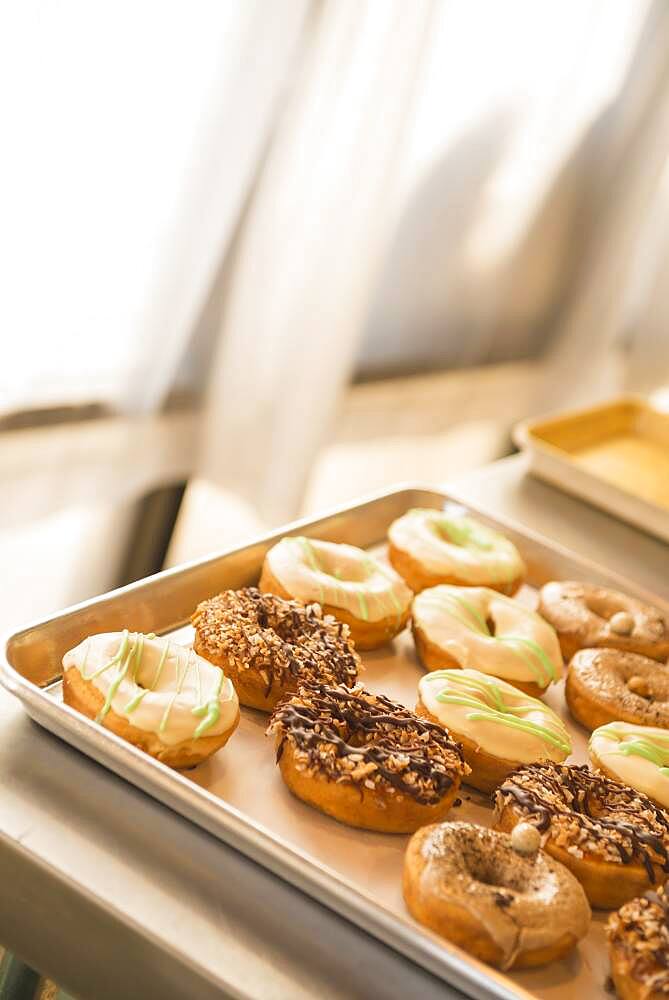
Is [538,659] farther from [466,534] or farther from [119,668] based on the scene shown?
[119,668]

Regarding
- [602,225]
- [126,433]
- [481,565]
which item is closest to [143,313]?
[126,433]

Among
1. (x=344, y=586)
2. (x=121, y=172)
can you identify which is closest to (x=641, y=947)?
(x=344, y=586)

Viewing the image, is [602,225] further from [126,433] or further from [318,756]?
[318,756]

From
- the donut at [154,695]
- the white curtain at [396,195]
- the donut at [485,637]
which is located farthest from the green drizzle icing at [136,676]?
the white curtain at [396,195]

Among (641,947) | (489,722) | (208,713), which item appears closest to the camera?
(641,947)

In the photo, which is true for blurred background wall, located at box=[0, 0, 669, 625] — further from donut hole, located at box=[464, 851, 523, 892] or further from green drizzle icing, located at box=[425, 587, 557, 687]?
donut hole, located at box=[464, 851, 523, 892]

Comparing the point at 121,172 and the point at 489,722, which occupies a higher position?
the point at 121,172

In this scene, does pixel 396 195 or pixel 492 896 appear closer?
pixel 492 896

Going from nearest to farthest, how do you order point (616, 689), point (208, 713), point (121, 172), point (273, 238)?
point (208, 713), point (616, 689), point (121, 172), point (273, 238)
